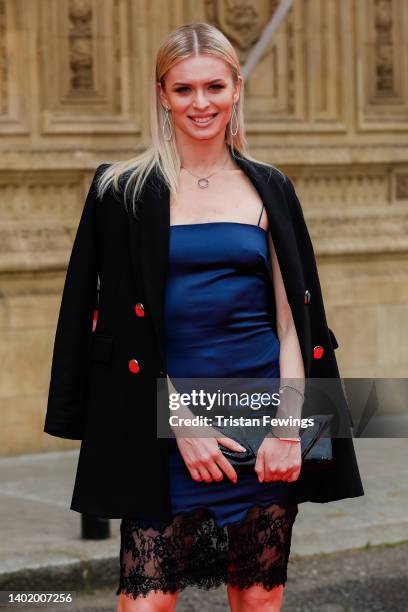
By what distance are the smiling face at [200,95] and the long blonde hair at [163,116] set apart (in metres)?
0.02

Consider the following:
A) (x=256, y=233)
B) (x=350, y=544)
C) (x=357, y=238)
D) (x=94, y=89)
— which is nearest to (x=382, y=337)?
(x=357, y=238)

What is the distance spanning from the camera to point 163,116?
3535mm

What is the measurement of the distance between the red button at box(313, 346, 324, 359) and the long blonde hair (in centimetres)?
53

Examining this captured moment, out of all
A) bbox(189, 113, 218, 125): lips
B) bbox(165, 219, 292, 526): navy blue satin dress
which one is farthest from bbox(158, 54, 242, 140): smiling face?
bbox(165, 219, 292, 526): navy blue satin dress

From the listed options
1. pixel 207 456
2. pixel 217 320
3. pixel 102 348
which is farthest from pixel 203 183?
pixel 207 456

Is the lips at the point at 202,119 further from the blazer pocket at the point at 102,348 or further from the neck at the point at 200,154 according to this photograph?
the blazer pocket at the point at 102,348

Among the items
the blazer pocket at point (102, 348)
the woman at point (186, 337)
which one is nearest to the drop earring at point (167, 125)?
the woman at point (186, 337)

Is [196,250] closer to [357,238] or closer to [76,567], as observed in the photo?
[76,567]

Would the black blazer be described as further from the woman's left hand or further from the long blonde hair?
the woman's left hand

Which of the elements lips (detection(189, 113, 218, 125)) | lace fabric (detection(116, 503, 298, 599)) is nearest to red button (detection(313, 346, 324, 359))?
lace fabric (detection(116, 503, 298, 599))

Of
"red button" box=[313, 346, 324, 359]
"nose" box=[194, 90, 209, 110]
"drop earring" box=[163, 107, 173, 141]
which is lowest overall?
"red button" box=[313, 346, 324, 359]

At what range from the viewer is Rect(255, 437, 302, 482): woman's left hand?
339cm

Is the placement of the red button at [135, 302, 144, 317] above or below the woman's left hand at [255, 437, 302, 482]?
above

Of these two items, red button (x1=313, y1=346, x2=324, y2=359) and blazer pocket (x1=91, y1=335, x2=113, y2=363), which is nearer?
blazer pocket (x1=91, y1=335, x2=113, y2=363)
